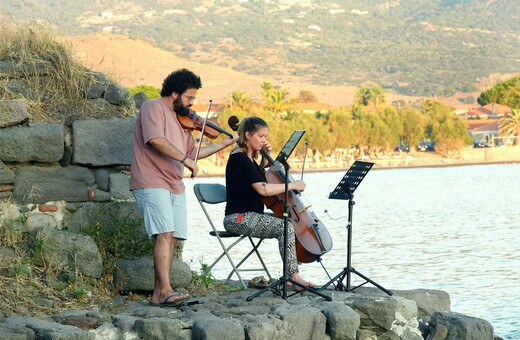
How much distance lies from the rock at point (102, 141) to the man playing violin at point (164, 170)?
2.60 ft

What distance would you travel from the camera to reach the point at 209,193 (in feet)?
22.0

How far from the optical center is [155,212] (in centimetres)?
559

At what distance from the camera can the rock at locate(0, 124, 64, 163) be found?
614 centimetres

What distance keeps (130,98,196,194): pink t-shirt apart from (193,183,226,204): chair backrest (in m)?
0.90

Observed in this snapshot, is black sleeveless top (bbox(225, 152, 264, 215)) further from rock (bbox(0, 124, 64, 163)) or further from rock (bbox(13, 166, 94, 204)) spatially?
rock (bbox(0, 124, 64, 163))

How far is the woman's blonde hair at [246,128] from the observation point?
612 centimetres

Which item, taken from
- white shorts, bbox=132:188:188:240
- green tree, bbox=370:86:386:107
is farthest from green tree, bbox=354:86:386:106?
white shorts, bbox=132:188:188:240

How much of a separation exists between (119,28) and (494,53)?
87503 millimetres

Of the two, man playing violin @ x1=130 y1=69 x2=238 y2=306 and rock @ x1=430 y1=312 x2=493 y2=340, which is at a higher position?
man playing violin @ x1=130 y1=69 x2=238 y2=306

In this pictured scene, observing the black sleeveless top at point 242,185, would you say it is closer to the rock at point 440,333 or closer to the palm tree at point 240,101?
the rock at point 440,333

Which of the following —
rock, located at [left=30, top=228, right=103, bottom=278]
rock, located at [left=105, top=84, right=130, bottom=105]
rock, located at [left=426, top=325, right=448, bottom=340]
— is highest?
rock, located at [left=105, top=84, right=130, bottom=105]

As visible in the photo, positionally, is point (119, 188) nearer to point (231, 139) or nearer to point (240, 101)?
point (231, 139)

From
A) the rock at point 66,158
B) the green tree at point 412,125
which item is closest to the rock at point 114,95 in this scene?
the rock at point 66,158

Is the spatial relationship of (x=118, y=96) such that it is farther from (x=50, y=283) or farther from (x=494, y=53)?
(x=494, y=53)
